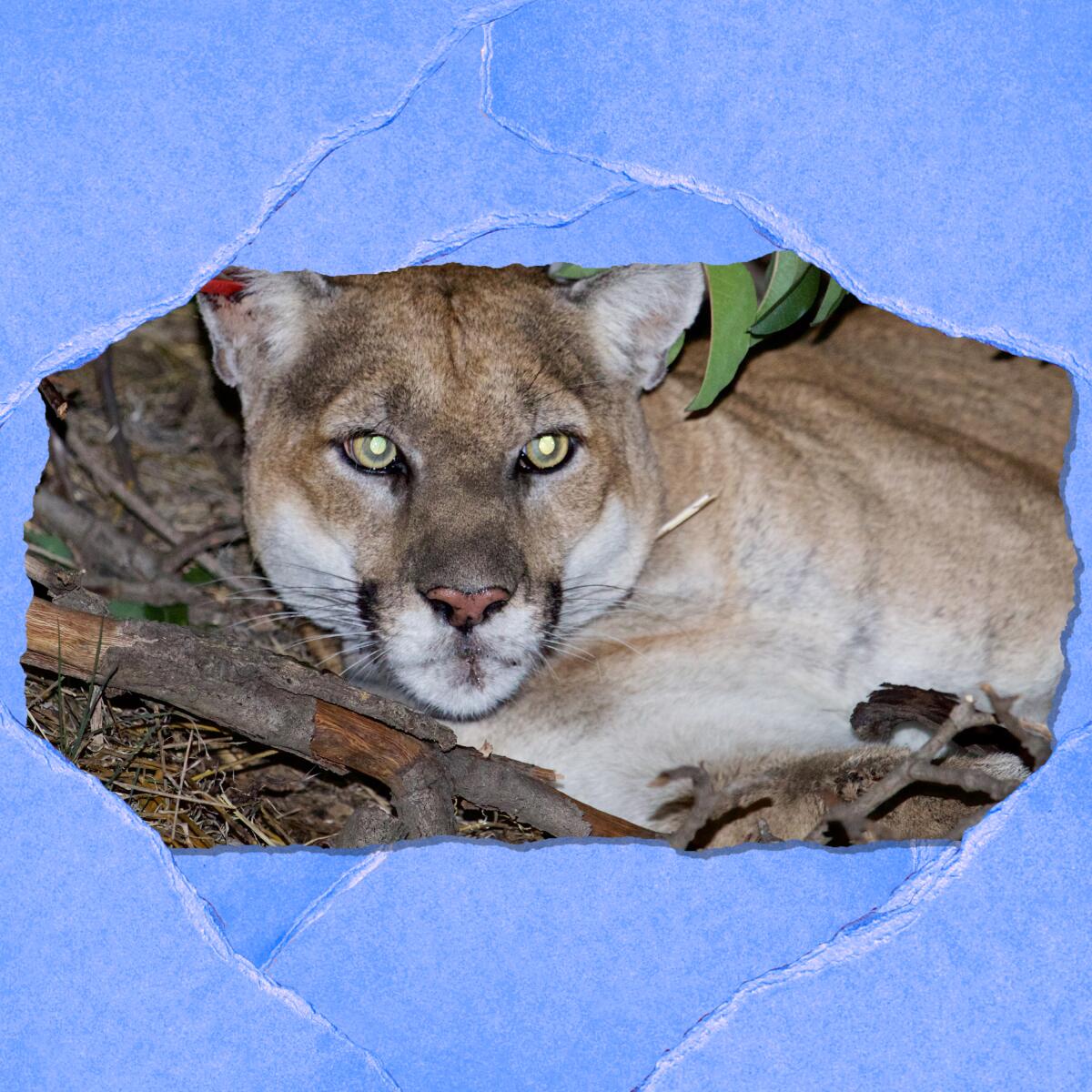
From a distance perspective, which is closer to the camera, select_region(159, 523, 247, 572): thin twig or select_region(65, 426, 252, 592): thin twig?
select_region(159, 523, 247, 572): thin twig

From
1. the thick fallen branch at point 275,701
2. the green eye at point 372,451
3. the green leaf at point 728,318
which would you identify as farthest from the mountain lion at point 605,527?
the thick fallen branch at point 275,701

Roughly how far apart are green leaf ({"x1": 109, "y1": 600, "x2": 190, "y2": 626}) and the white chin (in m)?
0.60

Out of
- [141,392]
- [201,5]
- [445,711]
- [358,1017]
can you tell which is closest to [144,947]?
[358,1017]

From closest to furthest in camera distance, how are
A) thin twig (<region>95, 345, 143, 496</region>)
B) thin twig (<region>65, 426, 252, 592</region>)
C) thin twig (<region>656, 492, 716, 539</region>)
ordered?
1. thin twig (<region>656, 492, 716, 539</region>)
2. thin twig (<region>65, 426, 252, 592</region>)
3. thin twig (<region>95, 345, 143, 496</region>)

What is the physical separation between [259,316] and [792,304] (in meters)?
1.00

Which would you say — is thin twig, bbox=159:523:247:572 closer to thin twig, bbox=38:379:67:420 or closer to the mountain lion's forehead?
the mountain lion's forehead

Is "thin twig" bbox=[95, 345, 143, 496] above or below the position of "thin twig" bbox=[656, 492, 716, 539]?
below

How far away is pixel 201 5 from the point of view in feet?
5.73

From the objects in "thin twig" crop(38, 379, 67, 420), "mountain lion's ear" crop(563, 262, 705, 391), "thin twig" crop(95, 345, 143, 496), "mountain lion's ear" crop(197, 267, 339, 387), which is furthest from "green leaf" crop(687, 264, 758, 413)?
"thin twig" crop(95, 345, 143, 496)

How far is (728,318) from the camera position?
244cm

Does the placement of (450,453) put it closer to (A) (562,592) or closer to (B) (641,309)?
(A) (562,592)

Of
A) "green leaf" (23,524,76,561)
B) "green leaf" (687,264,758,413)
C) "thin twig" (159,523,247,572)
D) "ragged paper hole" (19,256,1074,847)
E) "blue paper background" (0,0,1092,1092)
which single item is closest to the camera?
"blue paper background" (0,0,1092,1092)

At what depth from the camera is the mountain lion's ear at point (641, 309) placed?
2604mm

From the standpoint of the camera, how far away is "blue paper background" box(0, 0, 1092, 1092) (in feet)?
5.70
